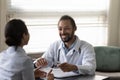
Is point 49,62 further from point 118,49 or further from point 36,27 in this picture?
point 118,49

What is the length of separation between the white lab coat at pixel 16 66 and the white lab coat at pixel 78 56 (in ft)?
2.68

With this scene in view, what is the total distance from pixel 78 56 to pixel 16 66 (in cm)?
111

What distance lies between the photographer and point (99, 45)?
4090mm

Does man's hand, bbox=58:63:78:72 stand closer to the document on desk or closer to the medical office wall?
the document on desk

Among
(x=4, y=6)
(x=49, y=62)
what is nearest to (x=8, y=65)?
(x=49, y=62)

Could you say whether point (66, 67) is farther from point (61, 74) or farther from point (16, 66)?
point (16, 66)

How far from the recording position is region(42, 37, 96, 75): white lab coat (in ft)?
8.52

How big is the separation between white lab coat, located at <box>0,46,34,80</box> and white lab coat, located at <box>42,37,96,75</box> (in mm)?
815

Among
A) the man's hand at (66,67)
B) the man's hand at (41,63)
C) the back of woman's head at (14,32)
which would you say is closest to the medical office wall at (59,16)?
the man's hand at (41,63)

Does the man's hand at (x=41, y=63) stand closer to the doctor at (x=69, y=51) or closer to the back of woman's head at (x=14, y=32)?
the doctor at (x=69, y=51)

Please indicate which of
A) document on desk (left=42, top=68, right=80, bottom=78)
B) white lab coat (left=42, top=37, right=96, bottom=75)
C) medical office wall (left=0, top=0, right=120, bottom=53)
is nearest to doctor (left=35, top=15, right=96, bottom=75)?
white lab coat (left=42, top=37, right=96, bottom=75)

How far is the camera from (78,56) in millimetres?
2801

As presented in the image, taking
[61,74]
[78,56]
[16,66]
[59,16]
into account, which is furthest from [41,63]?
[59,16]

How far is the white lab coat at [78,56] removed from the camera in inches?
102
